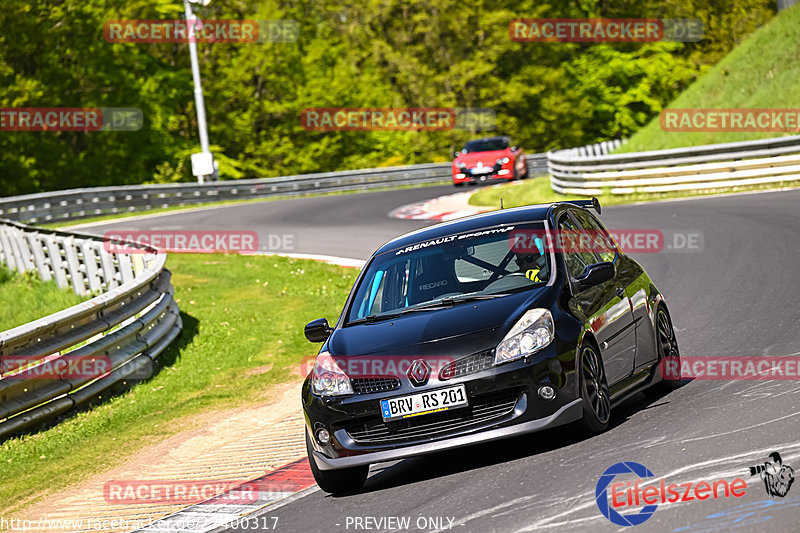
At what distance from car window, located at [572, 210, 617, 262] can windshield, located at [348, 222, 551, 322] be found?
2.20ft

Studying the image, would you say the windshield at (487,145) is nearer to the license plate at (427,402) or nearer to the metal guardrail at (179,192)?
the metal guardrail at (179,192)

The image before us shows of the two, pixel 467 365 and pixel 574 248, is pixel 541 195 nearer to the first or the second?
pixel 574 248

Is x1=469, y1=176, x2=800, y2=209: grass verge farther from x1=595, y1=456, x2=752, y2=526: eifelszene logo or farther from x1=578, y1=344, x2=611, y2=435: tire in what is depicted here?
x1=595, y1=456, x2=752, y2=526: eifelszene logo

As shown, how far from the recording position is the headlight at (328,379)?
6.68m

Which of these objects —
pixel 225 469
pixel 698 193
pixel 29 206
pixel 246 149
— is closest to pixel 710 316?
pixel 225 469

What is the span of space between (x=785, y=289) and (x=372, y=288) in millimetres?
5455

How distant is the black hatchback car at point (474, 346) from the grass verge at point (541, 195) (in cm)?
1324

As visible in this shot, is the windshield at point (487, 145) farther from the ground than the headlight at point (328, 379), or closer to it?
closer to it

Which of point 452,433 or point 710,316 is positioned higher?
point 452,433

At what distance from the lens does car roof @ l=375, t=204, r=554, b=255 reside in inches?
→ 312

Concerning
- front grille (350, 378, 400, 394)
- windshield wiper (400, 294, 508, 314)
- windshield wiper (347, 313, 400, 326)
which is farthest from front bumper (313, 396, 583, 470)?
windshield wiper (347, 313, 400, 326)

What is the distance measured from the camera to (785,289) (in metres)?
11.4

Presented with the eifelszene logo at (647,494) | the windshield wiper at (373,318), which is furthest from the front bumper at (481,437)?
the windshield wiper at (373,318)

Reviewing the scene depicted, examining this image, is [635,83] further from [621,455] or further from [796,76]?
[621,455]
